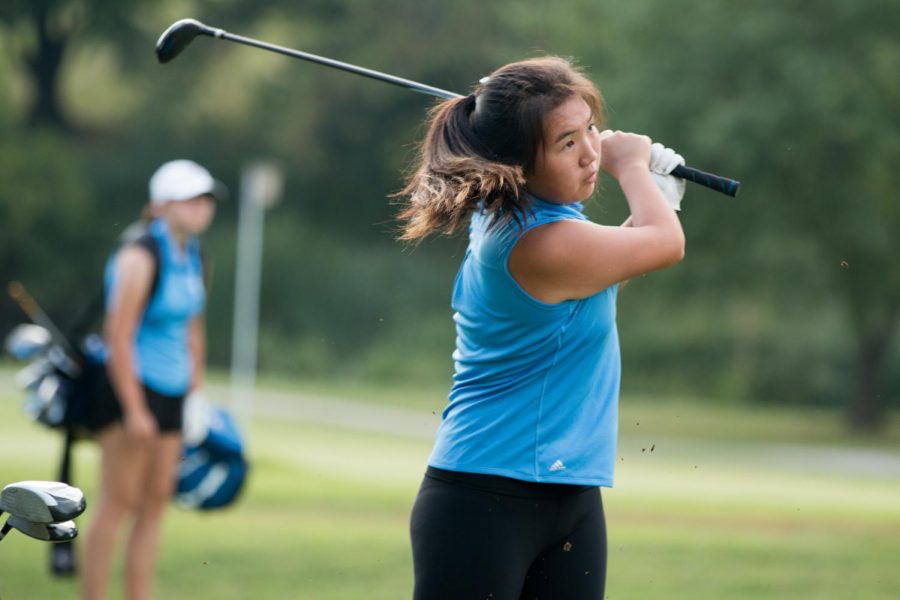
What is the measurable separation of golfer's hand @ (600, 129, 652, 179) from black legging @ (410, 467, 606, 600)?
0.64 metres

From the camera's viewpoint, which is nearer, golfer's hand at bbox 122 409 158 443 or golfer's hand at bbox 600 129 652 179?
golfer's hand at bbox 600 129 652 179

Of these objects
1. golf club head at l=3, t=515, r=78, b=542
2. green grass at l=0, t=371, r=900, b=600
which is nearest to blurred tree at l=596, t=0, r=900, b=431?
green grass at l=0, t=371, r=900, b=600

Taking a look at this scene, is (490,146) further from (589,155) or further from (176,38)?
(176,38)

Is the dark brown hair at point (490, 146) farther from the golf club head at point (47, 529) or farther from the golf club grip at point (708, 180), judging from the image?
the golf club head at point (47, 529)

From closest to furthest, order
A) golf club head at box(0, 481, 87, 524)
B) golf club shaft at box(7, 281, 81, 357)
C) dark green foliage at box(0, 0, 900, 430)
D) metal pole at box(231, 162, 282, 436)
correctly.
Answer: golf club head at box(0, 481, 87, 524) < golf club shaft at box(7, 281, 81, 357) < dark green foliage at box(0, 0, 900, 430) < metal pole at box(231, 162, 282, 436)

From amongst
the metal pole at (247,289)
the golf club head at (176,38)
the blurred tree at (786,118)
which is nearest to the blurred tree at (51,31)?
the metal pole at (247,289)

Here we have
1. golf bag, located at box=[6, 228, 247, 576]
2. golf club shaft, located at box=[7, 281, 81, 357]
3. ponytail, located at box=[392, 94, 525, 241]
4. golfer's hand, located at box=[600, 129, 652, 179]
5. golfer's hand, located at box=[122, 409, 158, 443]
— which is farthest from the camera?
golf club shaft, located at box=[7, 281, 81, 357]

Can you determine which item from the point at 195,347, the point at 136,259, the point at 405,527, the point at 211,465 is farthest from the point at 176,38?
the point at 405,527

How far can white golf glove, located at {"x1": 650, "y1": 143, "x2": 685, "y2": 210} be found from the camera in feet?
10.1

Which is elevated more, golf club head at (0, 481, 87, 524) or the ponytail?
the ponytail

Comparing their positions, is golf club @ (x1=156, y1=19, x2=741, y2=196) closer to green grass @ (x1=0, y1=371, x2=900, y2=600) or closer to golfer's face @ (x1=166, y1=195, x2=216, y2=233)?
golfer's face @ (x1=166, y1=195, x2=216, y2=233)

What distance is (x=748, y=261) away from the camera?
22.6 metres

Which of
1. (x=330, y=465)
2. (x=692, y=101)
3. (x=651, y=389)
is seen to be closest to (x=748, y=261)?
(x=692, y=101)

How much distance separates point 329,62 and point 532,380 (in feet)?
2.81
